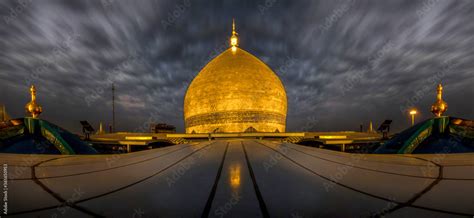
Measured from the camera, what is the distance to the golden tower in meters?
15.9

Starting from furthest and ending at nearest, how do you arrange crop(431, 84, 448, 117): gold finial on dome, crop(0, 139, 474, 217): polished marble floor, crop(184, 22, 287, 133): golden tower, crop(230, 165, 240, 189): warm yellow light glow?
crop(184, 22, 287, 133): golden tower < crop(431, 84, 448, 117): gold finial on dome < crop(230, 165, 240, 189): warm yellow light glow < crop(0, 139, 474, 217): polished marble floor

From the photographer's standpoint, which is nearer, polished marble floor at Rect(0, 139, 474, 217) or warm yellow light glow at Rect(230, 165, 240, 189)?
polished marble floor at Rect(0, 139, 474, 217)

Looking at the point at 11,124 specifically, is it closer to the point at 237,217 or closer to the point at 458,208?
the point at 237,217

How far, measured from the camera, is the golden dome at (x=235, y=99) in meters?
15.9

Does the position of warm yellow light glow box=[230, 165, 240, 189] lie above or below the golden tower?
below

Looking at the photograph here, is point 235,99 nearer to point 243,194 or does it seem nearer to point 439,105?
point 439,105

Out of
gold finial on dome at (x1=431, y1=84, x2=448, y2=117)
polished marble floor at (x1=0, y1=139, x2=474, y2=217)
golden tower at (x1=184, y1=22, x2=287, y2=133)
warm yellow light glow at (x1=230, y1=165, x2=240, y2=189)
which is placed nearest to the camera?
polished marble floor at (x1=0, y1=139, x2=474, y2=217)

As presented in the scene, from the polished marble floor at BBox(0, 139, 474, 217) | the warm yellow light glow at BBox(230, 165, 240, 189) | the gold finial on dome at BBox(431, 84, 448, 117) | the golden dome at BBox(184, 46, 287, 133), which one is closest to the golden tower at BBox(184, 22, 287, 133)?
the golden dome at BBox(184, 46, 287, 133)

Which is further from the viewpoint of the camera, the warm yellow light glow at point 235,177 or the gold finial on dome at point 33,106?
the gold finial on dome at point 33,106

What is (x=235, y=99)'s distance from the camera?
52.8ft

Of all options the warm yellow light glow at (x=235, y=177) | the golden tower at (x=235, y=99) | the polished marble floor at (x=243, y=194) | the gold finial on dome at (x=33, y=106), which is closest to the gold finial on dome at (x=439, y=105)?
the polished marble floor at (x=243, y=194)

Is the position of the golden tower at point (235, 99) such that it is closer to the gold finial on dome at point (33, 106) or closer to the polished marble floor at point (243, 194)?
the gold finial on dome at point (33, 106)

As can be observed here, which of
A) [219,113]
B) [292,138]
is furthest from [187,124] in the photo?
[292,138]

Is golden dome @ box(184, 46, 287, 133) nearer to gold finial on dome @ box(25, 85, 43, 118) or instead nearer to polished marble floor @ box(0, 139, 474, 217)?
gold finial on dome @ box(25, 85, 43, 118)
